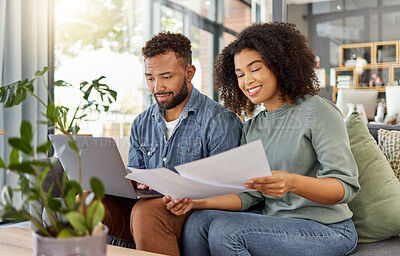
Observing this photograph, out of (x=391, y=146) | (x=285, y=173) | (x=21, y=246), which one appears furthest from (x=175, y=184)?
(x=391, y=146)

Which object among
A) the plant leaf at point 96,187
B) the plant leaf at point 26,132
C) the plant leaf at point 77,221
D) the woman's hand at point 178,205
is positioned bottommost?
the woman's hand at point 178,205

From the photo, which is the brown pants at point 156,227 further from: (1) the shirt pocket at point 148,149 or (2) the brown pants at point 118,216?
(1) the shirt pocket at point 148,149

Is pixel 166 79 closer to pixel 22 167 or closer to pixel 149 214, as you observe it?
pixel 149 214

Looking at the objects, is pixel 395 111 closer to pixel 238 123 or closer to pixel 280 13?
pixel 280 13

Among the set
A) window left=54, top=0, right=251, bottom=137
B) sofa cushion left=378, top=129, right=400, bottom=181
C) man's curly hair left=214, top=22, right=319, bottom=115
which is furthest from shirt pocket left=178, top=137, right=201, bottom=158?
window left=54, top=0, right=251, bottom=137

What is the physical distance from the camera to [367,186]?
138 cm

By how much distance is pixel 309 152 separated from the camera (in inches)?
51.1

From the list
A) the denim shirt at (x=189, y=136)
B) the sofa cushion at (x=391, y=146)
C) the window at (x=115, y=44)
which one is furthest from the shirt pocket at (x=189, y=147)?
the window at (x=115, y=44)

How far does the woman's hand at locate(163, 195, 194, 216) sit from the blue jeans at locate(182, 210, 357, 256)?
92 millimetres

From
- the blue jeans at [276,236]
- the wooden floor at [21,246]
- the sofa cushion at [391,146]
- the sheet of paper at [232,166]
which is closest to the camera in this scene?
the sheet of paper at [232,166]

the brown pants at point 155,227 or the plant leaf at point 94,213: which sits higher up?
the plant leaf at point 94,213

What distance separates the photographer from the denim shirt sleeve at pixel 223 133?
4.90ft

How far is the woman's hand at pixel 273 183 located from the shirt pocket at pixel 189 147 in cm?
49

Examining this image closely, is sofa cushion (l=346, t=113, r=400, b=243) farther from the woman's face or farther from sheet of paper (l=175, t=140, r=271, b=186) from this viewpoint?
sheet of paper (l=175, t=140, r=271, b=186)
